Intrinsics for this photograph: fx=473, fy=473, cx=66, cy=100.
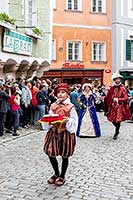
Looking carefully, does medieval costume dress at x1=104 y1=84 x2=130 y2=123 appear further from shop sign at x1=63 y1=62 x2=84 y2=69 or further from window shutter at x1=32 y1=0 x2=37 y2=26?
shop sign at x1=63 y1=62 x2=84 y2=69

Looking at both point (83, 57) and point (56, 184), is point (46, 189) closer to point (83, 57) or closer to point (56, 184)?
point (56, 184)

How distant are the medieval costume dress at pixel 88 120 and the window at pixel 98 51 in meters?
19.8

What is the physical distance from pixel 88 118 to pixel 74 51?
63.4ft

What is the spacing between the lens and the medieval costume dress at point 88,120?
545 inches

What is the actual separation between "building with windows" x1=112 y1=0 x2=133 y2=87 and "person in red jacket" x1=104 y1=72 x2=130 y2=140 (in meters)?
20.5

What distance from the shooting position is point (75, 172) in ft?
27.1

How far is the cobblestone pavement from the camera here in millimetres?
6697

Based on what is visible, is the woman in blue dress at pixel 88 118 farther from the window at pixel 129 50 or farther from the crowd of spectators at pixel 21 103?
the window at pixel 129 50

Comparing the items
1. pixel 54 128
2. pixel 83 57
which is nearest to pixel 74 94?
pixel 83 57

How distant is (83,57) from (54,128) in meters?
26.0

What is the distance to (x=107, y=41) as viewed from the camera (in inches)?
1336

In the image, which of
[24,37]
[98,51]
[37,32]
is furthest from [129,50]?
[24,37]

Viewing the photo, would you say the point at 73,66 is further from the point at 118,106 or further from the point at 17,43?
the point at 118,106

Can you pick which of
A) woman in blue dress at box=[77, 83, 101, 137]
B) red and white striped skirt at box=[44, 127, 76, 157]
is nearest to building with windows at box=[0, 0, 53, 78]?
woman in blue dress at box=[77, 83, 101, 137]
